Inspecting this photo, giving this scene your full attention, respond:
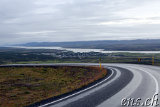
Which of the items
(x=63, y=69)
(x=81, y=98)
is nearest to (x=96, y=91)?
(x=81, y=98)

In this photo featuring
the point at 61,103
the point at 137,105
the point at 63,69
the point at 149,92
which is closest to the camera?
the point at 137,105

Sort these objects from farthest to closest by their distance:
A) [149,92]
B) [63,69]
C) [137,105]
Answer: [63,69] → [149,92] → [137,105]

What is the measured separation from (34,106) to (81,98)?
2497 millimetres

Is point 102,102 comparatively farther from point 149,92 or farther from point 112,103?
point 149,92

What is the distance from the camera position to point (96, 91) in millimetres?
13484

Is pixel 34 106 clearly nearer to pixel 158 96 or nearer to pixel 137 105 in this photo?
pixel 137 105

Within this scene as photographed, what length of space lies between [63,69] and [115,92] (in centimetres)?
2029

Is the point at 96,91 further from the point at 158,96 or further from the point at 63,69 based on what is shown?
the point at 63,69

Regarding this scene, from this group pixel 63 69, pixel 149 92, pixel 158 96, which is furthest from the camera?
pixel 63 69

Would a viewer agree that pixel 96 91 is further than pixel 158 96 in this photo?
Yes

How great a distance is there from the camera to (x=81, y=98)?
11703 mm

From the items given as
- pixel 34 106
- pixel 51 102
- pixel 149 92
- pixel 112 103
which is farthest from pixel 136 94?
pixel 34 106

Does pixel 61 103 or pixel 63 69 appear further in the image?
pixel 63 69

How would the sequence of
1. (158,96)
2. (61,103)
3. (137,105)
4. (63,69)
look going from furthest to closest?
(63,69), (158,96), (61,103), (137,105)
